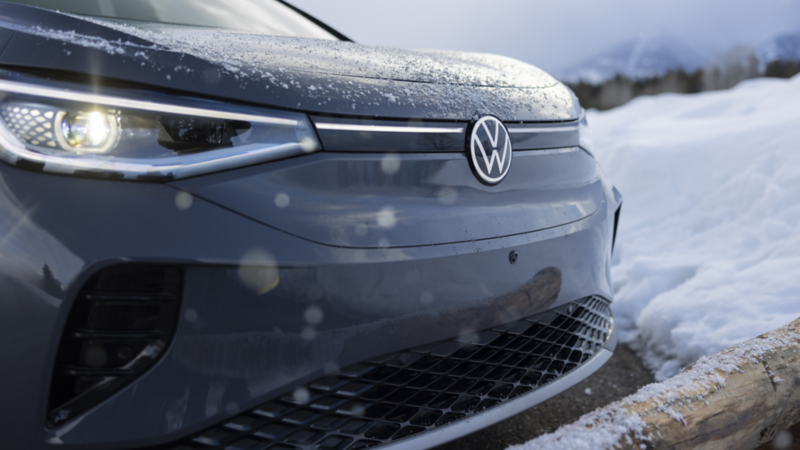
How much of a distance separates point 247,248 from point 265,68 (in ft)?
1.30

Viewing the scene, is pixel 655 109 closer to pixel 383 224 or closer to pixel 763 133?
pixel 763 133

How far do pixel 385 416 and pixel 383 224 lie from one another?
1.36 feet

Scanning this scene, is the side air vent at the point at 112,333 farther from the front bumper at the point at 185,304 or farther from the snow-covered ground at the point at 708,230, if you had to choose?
the snow-covered ground at the point at 708,230

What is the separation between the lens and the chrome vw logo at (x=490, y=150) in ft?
4.20

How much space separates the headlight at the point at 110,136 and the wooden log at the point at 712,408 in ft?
2.69

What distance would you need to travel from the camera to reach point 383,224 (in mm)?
1111

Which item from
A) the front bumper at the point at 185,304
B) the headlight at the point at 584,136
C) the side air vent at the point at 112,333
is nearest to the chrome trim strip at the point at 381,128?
the front bumper at the point at 185,304

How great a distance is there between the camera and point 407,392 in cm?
116

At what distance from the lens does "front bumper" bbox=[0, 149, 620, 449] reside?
90 cm

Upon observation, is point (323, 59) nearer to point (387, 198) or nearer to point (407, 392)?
point (387, 198)

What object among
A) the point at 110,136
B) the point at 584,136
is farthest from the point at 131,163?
the point at 584,136

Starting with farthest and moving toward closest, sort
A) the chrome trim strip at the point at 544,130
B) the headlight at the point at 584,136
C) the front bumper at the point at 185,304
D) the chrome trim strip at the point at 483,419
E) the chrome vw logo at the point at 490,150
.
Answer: the headlight at the point at 584,136 < the chrome trim strip at the point at 544,130 < the chrome vw logo at the point at 490,150 < the chrome trim strip at the point at 483,419 < the front bumper at the point at 185,304

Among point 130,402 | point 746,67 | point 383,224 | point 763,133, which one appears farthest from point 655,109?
point 746,67

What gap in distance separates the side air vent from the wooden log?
2.31 ft
